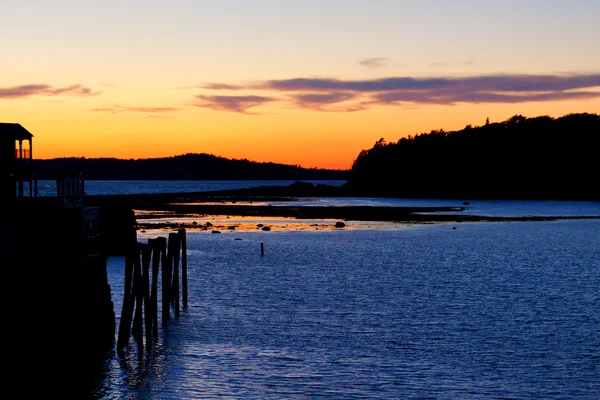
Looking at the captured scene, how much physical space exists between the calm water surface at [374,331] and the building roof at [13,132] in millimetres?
9340

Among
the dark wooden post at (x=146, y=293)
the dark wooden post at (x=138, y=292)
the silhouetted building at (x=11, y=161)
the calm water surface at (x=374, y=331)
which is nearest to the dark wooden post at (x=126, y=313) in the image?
the dark wooden post at (x=138, y=292)

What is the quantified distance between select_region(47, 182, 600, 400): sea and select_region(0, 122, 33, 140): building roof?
30.6ft

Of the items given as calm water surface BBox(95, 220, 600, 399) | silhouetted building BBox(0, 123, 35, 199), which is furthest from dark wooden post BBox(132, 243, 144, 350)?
silhouetted building BBox(0, 123, 35, 199)

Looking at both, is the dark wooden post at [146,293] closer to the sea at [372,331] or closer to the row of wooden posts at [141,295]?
the row of wooden posts at [141,295]

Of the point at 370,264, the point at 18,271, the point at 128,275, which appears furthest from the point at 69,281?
the point at 370,264

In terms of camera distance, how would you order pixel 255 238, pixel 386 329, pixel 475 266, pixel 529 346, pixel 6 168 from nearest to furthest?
pixel 529 346 → pixel 386 329 → pixel 6 168 → pixel 475 266 → pixel 255 238

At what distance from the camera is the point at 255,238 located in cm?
7906

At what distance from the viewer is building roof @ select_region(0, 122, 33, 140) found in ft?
131

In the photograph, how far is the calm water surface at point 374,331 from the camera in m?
23.9

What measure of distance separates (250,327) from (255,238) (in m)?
46.3

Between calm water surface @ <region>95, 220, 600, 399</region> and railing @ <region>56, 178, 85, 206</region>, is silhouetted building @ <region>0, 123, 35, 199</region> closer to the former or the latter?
calm water surface @ <region>95, 220, 600, 399</region>

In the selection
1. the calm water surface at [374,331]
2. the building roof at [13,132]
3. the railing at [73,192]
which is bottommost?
the calm water surface at [374,331]

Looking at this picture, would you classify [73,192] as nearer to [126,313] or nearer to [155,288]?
[126,313]

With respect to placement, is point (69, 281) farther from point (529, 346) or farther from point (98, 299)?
point (529, 346)
